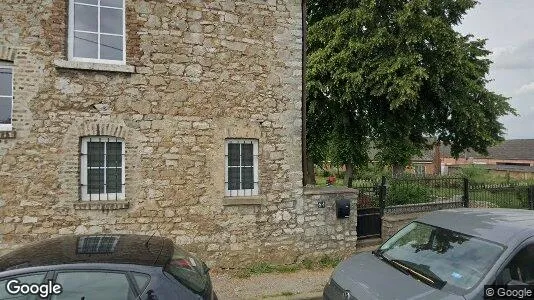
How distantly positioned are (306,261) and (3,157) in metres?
6.11

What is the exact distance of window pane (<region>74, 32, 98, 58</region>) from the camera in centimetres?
668

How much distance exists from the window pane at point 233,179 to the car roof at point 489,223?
3.75 m

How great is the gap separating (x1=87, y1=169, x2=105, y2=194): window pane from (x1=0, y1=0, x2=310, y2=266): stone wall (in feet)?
0.78

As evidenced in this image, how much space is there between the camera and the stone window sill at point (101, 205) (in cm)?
643

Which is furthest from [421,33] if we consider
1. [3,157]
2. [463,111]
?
[3,157]

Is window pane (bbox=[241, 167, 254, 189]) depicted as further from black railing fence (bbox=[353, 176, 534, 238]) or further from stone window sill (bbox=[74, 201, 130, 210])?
black railing fence (bbox=[353, 176, 534, 238])

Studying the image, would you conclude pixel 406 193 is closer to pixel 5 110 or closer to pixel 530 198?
pixel 530 198

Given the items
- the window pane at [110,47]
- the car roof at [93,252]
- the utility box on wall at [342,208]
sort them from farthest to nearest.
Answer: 1. the utility box on wall at [342,208]
2. the window pane at [110,47]
3. the car roof at [93,252]

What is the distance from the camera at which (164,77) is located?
6973mm

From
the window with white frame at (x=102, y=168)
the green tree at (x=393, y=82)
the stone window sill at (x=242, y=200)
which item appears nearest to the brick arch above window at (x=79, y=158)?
the window with white frame at (x=102, y=168)

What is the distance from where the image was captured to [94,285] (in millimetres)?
3344

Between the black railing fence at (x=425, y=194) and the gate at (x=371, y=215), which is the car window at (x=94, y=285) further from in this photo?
the black railing fence at (x=425, y=194)

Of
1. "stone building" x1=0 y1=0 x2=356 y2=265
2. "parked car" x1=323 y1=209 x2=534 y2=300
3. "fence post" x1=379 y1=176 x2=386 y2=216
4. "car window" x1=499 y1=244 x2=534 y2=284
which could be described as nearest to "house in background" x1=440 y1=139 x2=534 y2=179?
"fence post" x1=379 y1=176 x2=386 y2=216

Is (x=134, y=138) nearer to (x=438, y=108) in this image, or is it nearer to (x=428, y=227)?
(x=428, y=227)
